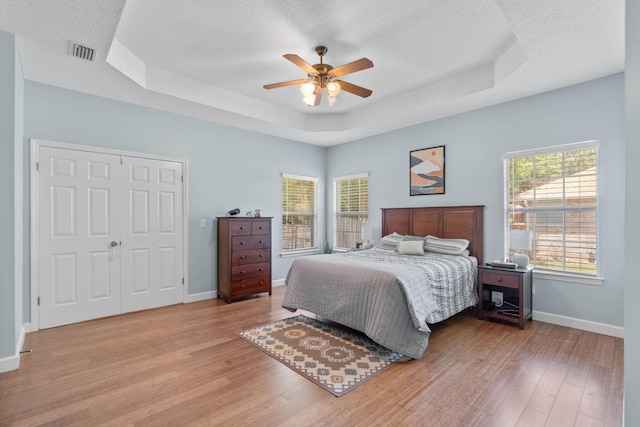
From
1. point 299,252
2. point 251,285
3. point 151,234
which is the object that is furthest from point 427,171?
point 151,234

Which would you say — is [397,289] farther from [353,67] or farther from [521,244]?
[353,67]

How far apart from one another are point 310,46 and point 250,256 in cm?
314

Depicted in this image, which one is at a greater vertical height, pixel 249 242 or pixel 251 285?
pixel 249 242

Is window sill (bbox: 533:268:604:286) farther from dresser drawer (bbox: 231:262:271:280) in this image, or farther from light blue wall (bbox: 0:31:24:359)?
light blue wall (bbox: 0:31:24:359)

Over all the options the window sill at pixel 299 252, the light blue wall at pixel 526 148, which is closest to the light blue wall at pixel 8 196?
the window sill at pixel 299 252

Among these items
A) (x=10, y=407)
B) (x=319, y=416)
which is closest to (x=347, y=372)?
(x=319, y=416)

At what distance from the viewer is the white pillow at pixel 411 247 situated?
4.31 meters

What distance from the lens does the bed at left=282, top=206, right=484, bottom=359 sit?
Answer: 281cm

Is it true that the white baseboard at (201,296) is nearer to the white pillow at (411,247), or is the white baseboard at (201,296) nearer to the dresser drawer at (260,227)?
the dresser drawer at (260,227)

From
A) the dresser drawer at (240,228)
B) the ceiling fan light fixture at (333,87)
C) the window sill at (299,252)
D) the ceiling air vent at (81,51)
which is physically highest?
the ceiling air vent at (81,51)

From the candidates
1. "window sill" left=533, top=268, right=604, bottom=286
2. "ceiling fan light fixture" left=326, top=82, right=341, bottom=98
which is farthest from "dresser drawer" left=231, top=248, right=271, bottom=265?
A: "window sill" left=533, top=268, right=604, bottom=286

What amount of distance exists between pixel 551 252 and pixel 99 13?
17.0 feet

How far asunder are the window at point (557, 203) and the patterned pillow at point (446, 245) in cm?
55

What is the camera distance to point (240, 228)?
15.7 feet
